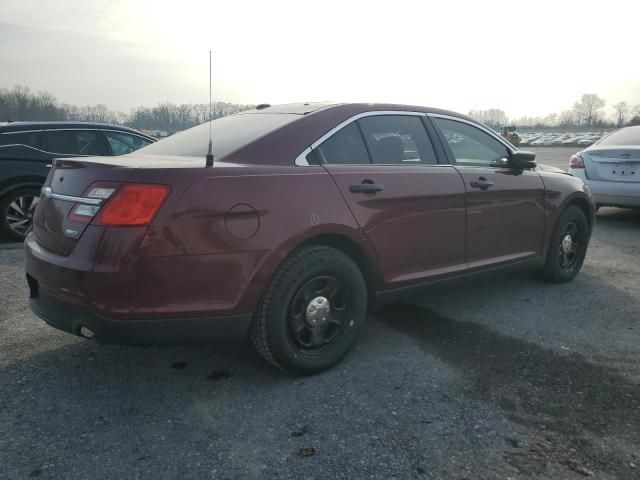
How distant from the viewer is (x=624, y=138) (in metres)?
8.23

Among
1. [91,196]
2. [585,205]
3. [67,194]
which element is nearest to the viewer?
[91,196]

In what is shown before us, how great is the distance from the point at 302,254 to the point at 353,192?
52 cm

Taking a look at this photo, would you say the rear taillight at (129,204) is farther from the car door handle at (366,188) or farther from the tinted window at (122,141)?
the tinted window at (122,141)

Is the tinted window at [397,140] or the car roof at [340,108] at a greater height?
the car roof at [340,108]

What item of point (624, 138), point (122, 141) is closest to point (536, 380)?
point (122, 141)

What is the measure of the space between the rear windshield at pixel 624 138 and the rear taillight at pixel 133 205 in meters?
7.67

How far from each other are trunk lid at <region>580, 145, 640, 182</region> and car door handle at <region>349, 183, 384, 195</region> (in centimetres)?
579

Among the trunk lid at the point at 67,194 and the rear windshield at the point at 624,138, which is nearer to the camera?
the trunk lid at the point at 67,194

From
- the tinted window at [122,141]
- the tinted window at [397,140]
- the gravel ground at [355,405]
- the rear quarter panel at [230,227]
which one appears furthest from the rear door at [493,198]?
the tinted window at [122,141]

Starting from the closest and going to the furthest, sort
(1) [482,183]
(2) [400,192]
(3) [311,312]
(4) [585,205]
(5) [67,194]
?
(5) [67,194]
(3) [311,312]
(2) [400,192]
(1) [482,183]
(4) [585,205]

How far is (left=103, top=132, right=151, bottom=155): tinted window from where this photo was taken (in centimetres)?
753

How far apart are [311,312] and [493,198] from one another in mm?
1876

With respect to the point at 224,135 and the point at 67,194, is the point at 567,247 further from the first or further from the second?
the point at 67,194

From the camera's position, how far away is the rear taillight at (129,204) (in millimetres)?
2510
